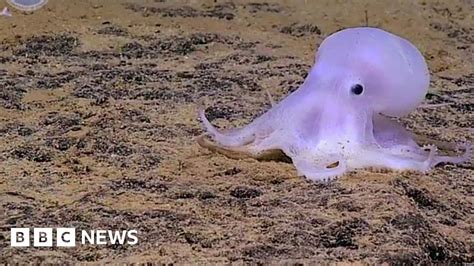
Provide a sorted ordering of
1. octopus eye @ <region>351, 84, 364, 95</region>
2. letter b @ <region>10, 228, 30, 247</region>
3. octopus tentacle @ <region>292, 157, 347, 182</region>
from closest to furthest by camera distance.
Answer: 1. letter b @ <region>10, 228, 30, 247</region>
2. octopus tentacle @ <region>292, 157, 347, 182</region>
3. octopus eye @ <region>351, 84, 364, 95</region>

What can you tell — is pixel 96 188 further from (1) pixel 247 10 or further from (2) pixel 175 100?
(1) pixel 247 10

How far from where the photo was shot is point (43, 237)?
1972mm

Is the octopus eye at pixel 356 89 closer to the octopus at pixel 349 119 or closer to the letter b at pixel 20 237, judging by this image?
the octopus at pixel 349 119

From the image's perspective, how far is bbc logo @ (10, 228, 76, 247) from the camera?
1925 mm

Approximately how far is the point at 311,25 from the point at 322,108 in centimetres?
247

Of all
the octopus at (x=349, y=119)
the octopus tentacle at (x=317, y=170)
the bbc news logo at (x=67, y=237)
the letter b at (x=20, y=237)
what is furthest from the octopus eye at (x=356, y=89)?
the letter b at (x=20, y=237)

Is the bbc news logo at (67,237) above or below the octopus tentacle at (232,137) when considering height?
below

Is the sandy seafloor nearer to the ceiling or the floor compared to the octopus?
nearer to the floor

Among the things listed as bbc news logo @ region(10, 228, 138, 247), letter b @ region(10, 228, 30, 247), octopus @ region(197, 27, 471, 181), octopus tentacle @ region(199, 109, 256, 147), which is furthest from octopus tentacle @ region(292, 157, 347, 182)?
letter b @ region(10, 228, 30, 247)


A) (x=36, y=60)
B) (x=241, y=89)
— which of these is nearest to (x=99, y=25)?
(x=36, y=60)

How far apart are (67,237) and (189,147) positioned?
822 mm

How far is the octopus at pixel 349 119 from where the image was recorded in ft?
8.02

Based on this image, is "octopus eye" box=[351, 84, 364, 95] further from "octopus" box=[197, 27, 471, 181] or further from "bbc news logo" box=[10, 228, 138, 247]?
"bbc news logo" box=[10, 228, 138, 247]

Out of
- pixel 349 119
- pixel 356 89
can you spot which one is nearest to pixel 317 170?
pixel 349 119
